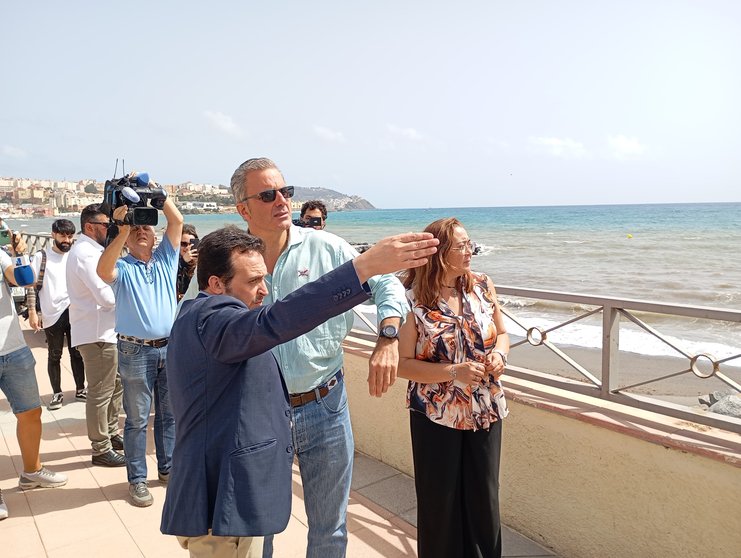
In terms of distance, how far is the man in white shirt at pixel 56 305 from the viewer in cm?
558

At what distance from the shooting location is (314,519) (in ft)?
7.07

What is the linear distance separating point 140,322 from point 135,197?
804 millimetres

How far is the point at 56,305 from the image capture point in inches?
221

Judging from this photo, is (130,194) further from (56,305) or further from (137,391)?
(56,305)

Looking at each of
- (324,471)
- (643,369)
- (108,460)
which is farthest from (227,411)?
(643,369)

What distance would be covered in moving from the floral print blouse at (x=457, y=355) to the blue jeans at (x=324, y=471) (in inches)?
21.1

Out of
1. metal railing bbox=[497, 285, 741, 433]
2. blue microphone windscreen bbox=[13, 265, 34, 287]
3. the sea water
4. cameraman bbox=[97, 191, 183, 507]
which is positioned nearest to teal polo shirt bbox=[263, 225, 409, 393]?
metal railing bbox=[497, 285, 741, 433]

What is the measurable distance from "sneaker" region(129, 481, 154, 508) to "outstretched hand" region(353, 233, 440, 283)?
295 centimetres

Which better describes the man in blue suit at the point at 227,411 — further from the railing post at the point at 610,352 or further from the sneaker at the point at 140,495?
the sneaker at the point at 140,495

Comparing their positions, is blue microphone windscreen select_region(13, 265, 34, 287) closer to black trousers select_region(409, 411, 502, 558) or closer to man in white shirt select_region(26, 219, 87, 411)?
man in white shirt select_region(26, 219, 87, 411)

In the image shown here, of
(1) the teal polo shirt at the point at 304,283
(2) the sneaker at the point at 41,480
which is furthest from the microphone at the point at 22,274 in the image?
(1) the teal polo shirt at the point at 304,283

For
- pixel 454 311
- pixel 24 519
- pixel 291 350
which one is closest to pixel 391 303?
pixel 291 350

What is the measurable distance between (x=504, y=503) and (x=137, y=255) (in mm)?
2815

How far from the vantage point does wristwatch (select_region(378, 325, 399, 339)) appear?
191 cm
